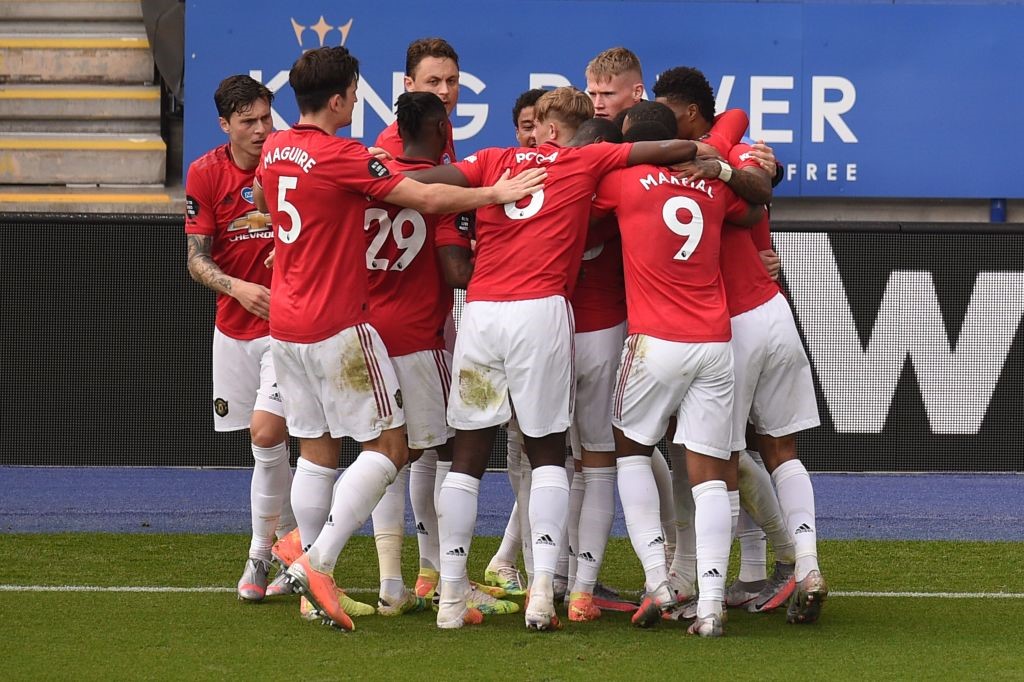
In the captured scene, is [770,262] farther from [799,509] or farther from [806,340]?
[806,340]

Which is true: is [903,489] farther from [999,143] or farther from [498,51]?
[498,51]

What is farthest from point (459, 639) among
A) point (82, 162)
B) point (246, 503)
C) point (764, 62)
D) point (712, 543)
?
point (82, 162)

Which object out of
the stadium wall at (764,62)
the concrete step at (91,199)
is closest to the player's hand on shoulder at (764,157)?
the stadium wall at (764,62)

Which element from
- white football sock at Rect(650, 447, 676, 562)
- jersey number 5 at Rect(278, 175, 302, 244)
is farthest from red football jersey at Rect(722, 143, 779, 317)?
jersey number 5 at Rect(278, 175, 302, 244)

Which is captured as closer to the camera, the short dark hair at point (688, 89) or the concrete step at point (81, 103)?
the short dark hair at point (688, 89)

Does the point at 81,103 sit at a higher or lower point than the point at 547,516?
higher

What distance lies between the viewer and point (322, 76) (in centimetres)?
464

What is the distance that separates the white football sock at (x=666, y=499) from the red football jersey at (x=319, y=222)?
4.44ft

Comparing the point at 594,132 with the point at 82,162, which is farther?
the point at 82,162

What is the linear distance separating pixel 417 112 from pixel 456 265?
21.3 inches

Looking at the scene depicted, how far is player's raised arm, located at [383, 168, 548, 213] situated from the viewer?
4504mm

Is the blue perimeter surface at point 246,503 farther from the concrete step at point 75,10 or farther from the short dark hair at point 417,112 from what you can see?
the concrete step at point 75,10

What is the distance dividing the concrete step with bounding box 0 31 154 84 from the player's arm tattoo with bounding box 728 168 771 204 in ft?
29.4

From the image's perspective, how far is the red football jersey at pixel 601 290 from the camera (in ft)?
16.1
